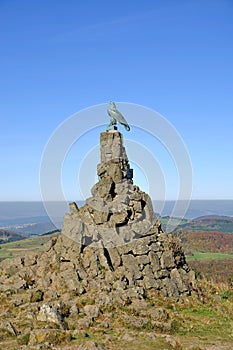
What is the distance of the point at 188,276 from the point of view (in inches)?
1433

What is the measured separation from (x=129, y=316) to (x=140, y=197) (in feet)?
42.7

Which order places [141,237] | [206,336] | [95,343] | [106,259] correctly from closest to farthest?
[95,343] < [206,336] < [106,259] < [141,237]

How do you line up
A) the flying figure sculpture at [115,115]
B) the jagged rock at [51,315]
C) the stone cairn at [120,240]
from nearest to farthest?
the jagged rock at [51,315]
the stone cairn at [120,240]
the flying figure sculpture at [115,115]

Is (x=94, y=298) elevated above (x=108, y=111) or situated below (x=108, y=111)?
below

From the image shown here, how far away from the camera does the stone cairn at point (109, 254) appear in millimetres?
31281

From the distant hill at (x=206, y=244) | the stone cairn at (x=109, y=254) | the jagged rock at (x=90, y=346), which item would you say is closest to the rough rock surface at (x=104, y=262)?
the stone cairn at (x=109, y=254)

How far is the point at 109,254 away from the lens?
34.3 meters

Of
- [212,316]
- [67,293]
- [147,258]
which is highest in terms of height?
[147,258]

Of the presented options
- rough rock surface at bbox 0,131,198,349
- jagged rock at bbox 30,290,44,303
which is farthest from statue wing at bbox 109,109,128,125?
jagged rock at bbox 30,290,44,303

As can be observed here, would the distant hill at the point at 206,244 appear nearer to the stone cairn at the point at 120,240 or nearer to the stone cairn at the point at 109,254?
the stone cairn at the point at 120,240

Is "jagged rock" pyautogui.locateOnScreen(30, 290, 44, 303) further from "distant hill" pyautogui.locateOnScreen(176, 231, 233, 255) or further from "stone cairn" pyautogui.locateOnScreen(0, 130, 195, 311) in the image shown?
"distant hill" pyautogui.locateOnScreen(176, 231, 233, 255)

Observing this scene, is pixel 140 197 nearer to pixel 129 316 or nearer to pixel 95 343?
pixel 129 316

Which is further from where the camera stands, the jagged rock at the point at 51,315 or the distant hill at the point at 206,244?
the distant hill at the point at 206,244

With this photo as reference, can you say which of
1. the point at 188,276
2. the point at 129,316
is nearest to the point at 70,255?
the point at 129,316
